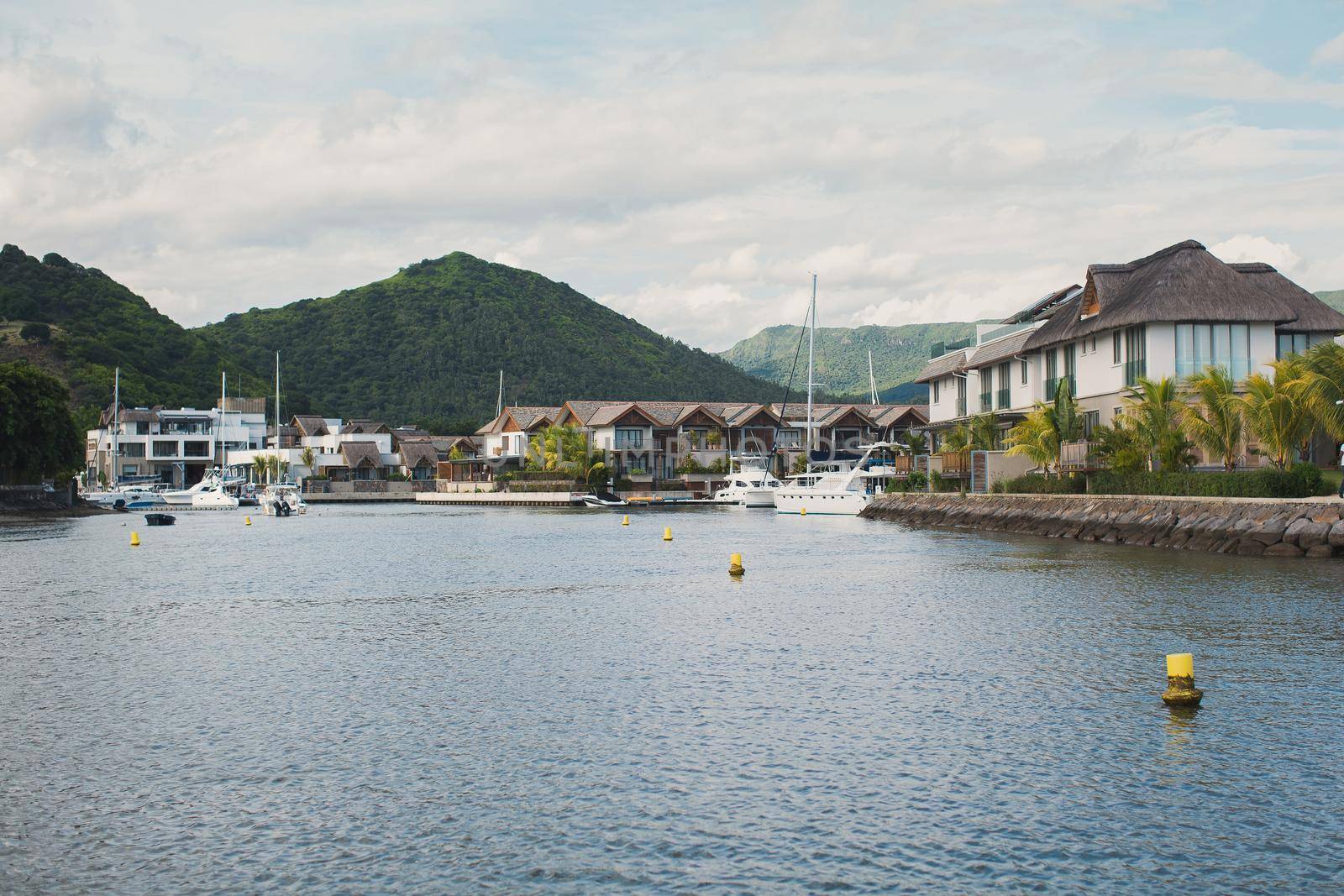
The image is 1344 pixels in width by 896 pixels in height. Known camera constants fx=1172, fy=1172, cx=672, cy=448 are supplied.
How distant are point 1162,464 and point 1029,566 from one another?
13.6 metres

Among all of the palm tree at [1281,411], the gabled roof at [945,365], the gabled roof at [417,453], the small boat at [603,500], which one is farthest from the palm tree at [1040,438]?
the gabled roof at [417,453]

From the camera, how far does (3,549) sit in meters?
49.2

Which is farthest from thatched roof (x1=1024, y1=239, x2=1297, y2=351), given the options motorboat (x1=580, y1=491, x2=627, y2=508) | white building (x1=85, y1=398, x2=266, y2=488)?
white building (x1=85, y1=398, x2=266, y2=488)

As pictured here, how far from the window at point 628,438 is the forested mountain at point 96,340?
5470 centimetres

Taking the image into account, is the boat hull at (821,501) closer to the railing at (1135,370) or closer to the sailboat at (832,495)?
the sailboat at (832,495)

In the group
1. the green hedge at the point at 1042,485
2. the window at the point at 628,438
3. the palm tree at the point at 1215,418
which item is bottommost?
the green hedge at the point at 1042,485

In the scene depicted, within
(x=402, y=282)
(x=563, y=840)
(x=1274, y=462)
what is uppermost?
(x=402, y=282)

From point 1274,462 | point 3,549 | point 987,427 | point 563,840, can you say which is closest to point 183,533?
point 3,549

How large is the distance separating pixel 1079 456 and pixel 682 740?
3930 cm

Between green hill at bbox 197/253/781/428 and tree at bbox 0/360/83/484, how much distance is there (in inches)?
2415

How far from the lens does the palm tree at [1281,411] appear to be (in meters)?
39.1

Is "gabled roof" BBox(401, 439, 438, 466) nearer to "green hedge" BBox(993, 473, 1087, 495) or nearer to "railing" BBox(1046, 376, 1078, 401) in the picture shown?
"green hedge" BBox(993, 473, 1087, 495)

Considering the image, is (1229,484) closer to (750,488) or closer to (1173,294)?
(1173,294)

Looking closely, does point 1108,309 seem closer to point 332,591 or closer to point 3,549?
point 332,591
